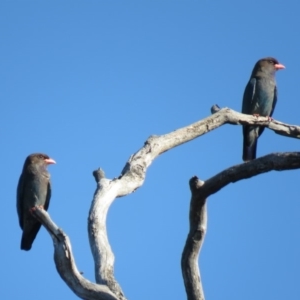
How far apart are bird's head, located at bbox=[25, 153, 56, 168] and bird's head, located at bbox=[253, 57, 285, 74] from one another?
2774 mm

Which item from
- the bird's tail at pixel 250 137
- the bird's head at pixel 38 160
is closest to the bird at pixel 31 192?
the bird's head at pixel 38 160

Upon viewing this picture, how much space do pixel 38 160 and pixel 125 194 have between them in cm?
311

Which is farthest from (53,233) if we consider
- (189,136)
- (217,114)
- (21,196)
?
(21,196)

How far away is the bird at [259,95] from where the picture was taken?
8.62 m

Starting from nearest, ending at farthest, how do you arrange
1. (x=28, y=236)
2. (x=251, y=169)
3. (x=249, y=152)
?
(x=251, y=169)
(x=28, y=236)
(x=249, y=152)

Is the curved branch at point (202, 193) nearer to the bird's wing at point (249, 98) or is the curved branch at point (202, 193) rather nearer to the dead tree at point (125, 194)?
the dead tree at point (125, 194)

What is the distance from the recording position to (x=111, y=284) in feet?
14.8

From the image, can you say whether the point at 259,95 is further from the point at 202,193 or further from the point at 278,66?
the point at 202,193

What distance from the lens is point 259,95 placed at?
901cm

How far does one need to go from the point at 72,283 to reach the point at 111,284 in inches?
9.8

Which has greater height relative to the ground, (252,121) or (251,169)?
(252,121)

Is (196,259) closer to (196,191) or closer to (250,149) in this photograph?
(196,191)

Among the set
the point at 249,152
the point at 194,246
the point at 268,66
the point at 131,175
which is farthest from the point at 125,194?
the point at 268,66

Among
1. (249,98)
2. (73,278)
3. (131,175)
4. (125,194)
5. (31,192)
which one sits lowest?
(73,278)
